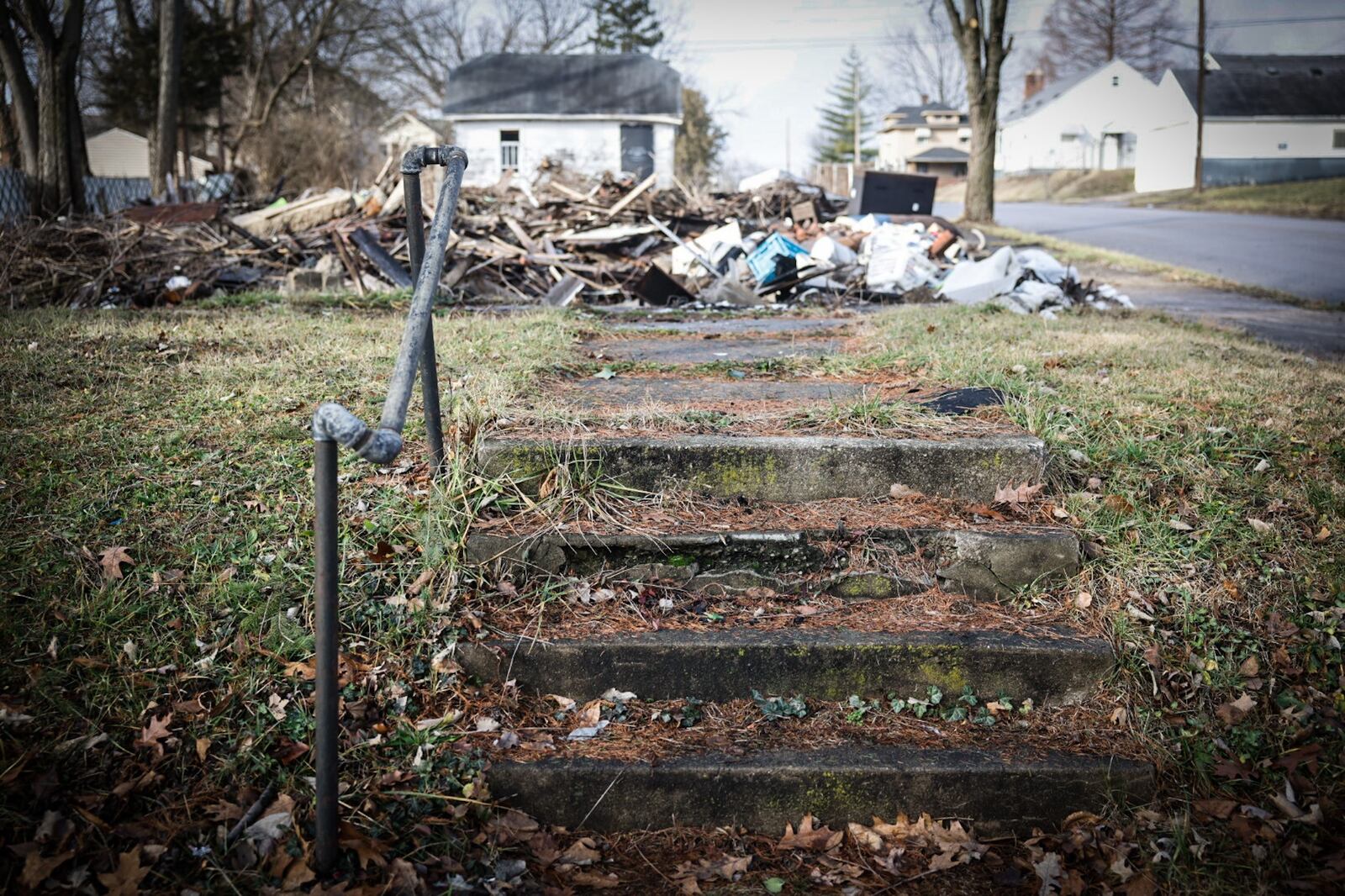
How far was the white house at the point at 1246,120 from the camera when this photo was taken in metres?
48.3

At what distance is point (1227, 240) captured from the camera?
1784 centimetres

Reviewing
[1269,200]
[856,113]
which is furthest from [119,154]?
[856,113]

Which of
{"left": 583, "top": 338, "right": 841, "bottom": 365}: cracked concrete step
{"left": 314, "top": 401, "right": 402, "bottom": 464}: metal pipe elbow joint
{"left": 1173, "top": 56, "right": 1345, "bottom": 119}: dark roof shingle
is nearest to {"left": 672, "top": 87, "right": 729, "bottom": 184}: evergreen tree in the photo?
{"left": 1173, "top": 56, "right": 1345, "bottom": 119}: dark roof shingle

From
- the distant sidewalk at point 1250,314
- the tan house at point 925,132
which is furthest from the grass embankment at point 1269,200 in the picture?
the tan house at point 925,132

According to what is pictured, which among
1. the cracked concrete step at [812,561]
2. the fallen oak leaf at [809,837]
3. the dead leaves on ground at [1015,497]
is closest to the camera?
the fallen oak leaf at [809,837]

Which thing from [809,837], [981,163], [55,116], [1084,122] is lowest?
[809,837]

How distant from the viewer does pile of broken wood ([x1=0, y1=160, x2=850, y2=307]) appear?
8617 mm

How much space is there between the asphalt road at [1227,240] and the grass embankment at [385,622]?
8544 millimetres

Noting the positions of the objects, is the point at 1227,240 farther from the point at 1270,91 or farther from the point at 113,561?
the point at 1270,91

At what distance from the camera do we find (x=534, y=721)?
284 centimetres

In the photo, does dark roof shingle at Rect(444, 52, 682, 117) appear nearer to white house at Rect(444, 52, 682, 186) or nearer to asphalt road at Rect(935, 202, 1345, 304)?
white house at Rect(444, 52, 682, 186)

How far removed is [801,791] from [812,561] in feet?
2.74

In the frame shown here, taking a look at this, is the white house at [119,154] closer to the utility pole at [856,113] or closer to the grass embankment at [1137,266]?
the grass embankment at [1137,266]

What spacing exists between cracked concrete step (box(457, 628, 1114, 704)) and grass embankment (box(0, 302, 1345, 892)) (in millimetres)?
141
